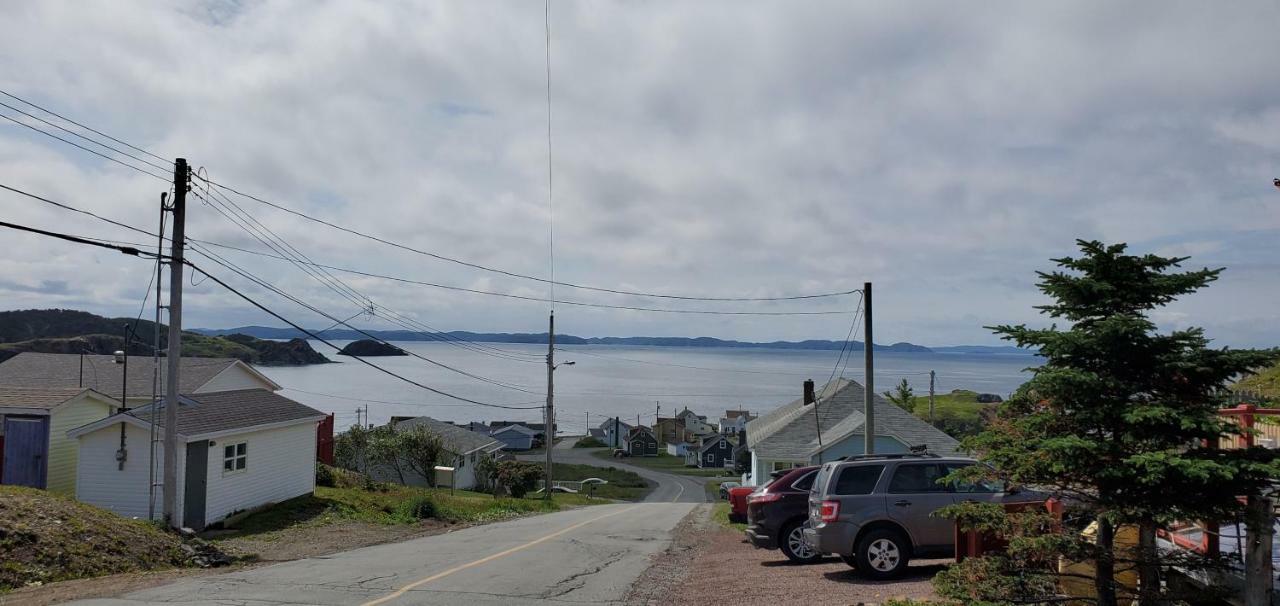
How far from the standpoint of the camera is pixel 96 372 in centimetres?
3145

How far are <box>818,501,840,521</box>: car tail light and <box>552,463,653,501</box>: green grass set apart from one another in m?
51.8

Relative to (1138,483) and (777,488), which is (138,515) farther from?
(1138,483)

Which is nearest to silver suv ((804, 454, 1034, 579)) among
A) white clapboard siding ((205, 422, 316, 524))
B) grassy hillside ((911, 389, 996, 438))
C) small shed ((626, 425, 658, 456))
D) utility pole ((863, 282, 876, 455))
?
utility pole ((863, 282, 876, 455))

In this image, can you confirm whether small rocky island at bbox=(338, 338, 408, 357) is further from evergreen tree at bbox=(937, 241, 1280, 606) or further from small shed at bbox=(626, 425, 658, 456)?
small shed at bbox=(626, 425, 658, 456)

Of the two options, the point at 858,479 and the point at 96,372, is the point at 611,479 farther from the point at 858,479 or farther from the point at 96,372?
the point at 858,479

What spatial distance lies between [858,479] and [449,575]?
21.4 ft

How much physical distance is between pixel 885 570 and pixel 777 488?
11.2 ft

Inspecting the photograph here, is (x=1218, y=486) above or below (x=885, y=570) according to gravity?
above

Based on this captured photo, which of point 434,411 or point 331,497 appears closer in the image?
point 331,497

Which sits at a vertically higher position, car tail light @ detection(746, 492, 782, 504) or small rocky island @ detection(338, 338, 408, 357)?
small rocky island @ detection(338, 338, 408, 357)

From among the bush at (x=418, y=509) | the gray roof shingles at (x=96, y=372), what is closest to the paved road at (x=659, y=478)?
the bush at (x=418, y=509)

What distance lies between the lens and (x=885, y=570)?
1142 cm

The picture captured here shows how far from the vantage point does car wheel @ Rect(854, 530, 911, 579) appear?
11.5 meters

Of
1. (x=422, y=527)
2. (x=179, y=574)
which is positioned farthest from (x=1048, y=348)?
(x=422, y=527)
